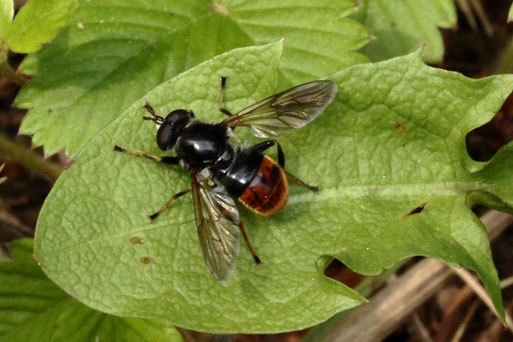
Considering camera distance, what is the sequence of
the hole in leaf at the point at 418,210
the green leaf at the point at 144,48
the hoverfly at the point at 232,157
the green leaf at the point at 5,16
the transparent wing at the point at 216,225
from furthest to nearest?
the green leaf at the point at 144,48
the green leaf at the point at 5,16
the hole in leaf at the point at 418,210
the hoverfly at the point at 232,157
the transparent wing at the point at 216,225

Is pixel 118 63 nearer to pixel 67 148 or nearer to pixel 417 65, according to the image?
pixel 67 148

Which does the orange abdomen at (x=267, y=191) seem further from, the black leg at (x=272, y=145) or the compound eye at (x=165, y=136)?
the compound eye at (x=165, y=136)

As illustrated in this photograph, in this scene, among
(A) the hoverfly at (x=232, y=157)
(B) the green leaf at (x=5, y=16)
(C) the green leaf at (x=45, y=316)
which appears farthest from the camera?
(B) the green leaf at (x=5, y=16)

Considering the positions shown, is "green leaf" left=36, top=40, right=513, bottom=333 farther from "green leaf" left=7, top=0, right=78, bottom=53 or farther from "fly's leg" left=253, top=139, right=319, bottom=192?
"green leaf" left=7, top=0, right=78, bottom=53

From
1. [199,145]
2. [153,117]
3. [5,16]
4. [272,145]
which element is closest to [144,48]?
[5,16]

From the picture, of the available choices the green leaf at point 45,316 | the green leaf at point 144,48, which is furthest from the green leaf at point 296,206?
the green leaf at point 144,48
